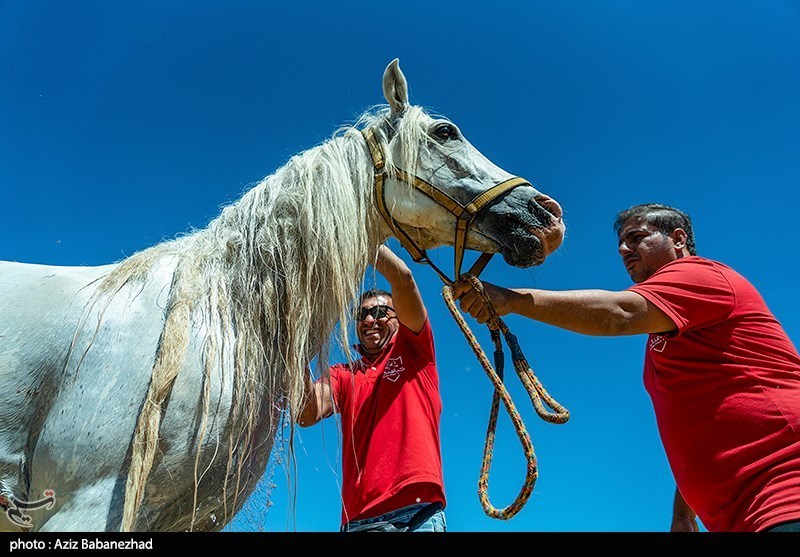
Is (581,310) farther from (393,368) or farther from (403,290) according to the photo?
(393,368)

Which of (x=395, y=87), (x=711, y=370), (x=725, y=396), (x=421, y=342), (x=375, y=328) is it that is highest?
(x=395, y=87)

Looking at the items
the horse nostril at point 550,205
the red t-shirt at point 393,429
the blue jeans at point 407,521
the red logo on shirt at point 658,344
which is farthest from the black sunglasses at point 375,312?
the red logo on shirt at point 658,344

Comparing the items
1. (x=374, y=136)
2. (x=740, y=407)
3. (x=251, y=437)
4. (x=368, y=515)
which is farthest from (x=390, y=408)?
(x=740, y=407)

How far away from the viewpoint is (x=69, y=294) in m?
2.11

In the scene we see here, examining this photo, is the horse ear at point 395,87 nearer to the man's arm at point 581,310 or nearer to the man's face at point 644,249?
the man's arm at point 581,310

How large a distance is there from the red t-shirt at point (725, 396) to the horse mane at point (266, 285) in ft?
4.11

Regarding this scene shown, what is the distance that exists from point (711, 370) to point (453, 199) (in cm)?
130

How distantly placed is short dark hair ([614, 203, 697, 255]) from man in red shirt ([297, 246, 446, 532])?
1.29 meters

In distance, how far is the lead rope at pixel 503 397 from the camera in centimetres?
213

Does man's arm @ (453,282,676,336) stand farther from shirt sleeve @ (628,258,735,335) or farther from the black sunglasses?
the black sunglasses

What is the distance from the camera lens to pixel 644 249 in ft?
10.1

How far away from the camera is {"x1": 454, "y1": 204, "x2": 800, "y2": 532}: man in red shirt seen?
2.17 m

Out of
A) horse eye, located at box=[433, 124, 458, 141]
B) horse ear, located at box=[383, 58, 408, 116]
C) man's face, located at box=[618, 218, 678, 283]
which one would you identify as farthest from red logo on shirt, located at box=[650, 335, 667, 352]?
horse ear, located at box=[383, 58, 408, 116]

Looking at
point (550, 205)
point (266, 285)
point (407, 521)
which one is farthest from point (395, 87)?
point (407, 521)
